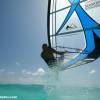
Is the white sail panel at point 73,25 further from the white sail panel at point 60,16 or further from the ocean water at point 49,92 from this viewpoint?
the ocean water at point 49,92

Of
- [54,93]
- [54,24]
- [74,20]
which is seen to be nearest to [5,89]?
[54,93]

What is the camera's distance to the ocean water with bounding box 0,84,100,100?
4.08 meters

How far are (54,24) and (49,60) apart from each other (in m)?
0.58

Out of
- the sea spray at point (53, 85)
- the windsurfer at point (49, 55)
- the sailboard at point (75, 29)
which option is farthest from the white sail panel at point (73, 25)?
the sea spray at point (53, 85)

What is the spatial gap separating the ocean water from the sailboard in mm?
421

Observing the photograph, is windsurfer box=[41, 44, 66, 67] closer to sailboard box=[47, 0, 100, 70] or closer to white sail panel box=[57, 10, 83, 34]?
sailboard box=[47, 0, 100, 70]

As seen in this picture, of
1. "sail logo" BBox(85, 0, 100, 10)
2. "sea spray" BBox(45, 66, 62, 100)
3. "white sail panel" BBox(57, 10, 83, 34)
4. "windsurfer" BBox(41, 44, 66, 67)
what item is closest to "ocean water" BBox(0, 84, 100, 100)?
"sea spray" BBox(45, 66, 62, 100)

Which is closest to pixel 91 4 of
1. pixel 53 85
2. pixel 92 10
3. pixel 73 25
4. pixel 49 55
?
pixel 92 10

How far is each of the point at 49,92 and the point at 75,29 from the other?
3.80 ft

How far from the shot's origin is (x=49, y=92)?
4.28m

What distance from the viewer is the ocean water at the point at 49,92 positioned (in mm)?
4078

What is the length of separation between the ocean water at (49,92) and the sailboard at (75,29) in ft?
1.38

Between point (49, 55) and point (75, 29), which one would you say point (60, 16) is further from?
point (49, 55)

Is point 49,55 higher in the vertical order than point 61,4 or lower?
lower
